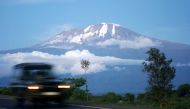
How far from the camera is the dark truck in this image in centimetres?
2212

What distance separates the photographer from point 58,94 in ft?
73.4

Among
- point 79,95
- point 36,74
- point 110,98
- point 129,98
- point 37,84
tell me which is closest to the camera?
point 37,84

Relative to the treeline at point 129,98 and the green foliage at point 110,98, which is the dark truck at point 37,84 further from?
the green foliage at point 110,98

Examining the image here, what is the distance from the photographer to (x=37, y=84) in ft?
72.6

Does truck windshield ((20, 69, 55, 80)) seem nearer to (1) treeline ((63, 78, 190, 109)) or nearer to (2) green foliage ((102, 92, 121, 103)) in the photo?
(1) treeline ((63, 78, 190, 109))

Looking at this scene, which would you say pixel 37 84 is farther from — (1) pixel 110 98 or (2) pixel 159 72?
(2) pixel 159 72

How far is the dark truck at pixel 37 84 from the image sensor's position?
22.1 metres

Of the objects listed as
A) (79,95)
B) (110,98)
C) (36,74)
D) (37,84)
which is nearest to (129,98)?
(79,95)

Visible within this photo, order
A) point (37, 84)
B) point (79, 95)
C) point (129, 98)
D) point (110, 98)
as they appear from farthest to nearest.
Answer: point (129, 98) < point (79, 95) < point (110, 98) < point (37, 84)

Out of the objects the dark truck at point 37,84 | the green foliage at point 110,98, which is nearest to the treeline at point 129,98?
the green foliage at point 110,98

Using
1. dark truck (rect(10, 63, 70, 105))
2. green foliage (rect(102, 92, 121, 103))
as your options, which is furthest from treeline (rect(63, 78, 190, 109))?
dark truck (rect(10, 63, 70, 105))

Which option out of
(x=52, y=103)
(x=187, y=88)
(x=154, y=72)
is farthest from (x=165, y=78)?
(x=52, y=103)

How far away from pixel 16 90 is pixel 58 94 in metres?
2.84

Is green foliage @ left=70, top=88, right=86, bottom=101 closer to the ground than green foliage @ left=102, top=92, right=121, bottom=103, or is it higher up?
higher up
